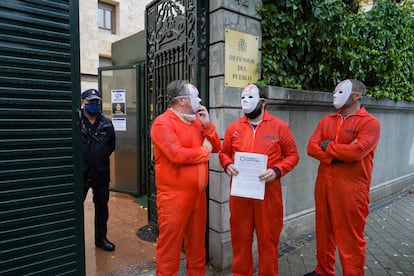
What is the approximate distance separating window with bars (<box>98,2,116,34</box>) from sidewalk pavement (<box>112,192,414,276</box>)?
19.1 meters

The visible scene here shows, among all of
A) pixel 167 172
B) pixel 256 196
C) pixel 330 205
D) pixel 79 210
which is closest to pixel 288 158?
pixel 256 196

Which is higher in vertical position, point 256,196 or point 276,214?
point 256,196

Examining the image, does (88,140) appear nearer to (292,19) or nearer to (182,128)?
(182,128)

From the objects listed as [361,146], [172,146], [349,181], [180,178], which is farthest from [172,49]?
[349,181]

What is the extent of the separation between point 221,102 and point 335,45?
7.77 ft

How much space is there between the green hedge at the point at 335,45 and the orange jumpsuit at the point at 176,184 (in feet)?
5.22

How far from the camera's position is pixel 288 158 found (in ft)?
8.99

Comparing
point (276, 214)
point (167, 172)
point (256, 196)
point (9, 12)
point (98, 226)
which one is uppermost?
point (9, 12)

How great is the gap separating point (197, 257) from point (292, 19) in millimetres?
3117

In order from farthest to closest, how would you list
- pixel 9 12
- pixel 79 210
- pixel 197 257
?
pixel 197 257, pixel 79 210, pixel 9 12

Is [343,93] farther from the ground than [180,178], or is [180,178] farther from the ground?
[343,93]

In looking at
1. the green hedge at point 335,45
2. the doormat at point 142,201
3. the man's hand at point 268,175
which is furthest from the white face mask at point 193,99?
the doormat at point 142,201

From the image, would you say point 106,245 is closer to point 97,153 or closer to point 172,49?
point 97,153

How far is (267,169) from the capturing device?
2643 millimetres
